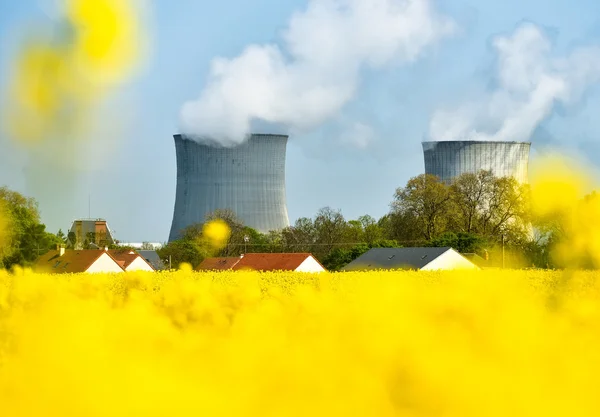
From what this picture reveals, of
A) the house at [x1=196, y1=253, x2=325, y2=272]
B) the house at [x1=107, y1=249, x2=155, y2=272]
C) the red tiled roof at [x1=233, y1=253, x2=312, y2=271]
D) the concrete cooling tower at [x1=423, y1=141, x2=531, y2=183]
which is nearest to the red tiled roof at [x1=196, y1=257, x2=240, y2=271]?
the house at [x1=196, y1=253, x2=325, y2=272]

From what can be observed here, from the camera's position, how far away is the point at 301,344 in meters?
23.0

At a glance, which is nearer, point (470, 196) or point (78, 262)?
point (78, 262)

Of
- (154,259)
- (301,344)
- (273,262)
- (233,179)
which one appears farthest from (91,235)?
(301,344)

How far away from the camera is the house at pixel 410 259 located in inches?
1870

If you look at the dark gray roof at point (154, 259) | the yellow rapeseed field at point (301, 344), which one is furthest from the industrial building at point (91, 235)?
the yellow rapeseed field at point (301, 344)

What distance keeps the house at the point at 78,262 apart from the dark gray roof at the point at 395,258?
37.6ft

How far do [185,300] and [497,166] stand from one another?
1464 inches

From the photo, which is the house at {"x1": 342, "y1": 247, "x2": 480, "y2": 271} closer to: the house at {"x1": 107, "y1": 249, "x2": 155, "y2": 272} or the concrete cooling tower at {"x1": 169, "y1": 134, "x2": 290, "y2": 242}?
the concrete cooling tower at {"x1": 169, "y1": 134, "x2": 290, "y2": 242}

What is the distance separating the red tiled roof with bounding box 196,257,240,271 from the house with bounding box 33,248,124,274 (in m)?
6.16

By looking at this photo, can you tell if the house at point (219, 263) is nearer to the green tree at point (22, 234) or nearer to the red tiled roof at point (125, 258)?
the red tiled roof at point (125, 258)

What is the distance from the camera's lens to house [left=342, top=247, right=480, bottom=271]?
156 feet

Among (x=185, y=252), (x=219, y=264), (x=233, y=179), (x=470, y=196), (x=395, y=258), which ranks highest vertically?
(x=233, y=179)

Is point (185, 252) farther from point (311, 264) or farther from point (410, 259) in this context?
point (410, 259)

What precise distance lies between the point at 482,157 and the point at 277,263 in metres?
16.2
